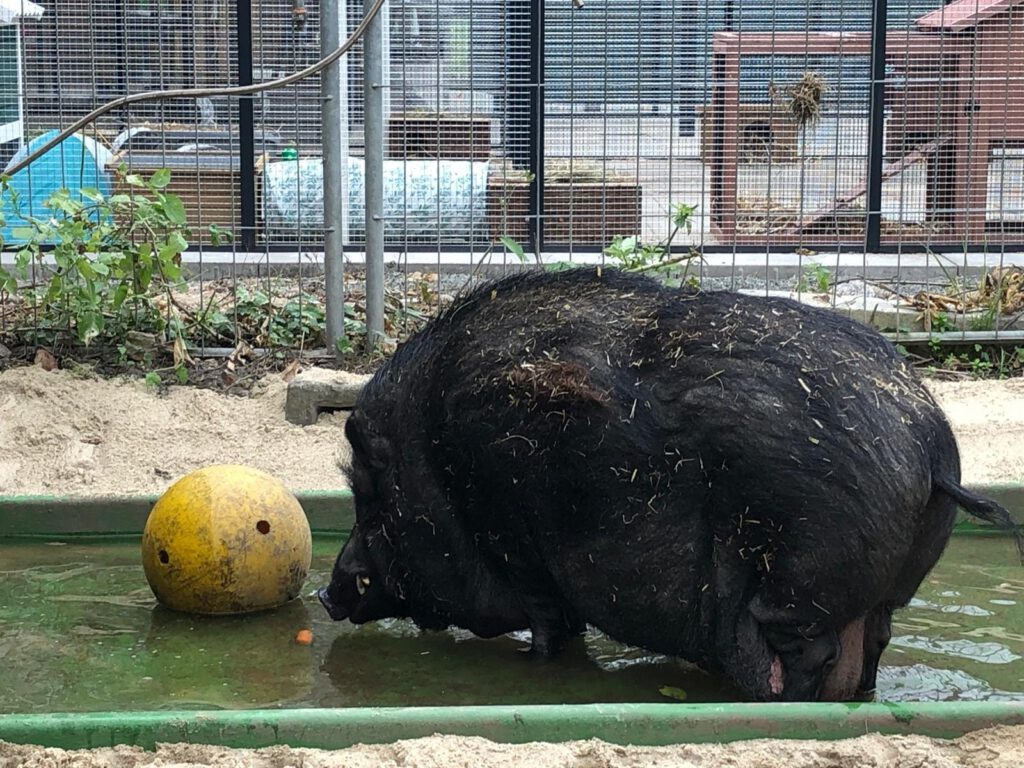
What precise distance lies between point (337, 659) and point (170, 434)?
281 cm

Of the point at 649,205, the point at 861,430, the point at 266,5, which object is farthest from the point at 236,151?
the point at 861,430

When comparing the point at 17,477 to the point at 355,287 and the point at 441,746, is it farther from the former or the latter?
the point at 441,746

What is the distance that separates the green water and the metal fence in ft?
11.9

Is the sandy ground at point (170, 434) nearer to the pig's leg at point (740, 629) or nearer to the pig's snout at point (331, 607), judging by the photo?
the pig's snout at point (331, 607)

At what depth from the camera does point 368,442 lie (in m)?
4.59

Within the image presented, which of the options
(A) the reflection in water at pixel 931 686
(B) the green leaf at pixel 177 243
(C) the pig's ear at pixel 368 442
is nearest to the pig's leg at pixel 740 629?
(A) the reflection in water at pixel 931 686

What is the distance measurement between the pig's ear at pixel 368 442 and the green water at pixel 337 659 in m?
0.63

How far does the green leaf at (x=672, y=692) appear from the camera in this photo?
13.8ft

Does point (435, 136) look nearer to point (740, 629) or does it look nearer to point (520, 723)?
point (740, 629)

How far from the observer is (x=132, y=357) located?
7.93 m

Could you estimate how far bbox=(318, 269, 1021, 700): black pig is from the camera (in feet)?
12.3

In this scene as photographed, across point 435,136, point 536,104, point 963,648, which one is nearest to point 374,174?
point 435,136

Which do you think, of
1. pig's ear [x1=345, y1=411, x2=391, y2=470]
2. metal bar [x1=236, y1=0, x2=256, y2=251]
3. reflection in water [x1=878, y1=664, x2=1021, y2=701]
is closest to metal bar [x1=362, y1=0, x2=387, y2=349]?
metal bar [x1=236, y1=0, x2=256, y2=251]

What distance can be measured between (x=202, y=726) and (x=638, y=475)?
4.37 feet
